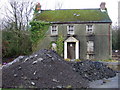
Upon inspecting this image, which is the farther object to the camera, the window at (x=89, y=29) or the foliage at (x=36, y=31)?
the window at (x=89, y=29)

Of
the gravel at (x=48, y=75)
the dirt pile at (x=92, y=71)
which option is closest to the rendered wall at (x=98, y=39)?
the dirt pile at (x=92, y=71)

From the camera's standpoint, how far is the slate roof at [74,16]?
57.2 ft

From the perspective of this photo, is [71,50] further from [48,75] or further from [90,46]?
[48,75]

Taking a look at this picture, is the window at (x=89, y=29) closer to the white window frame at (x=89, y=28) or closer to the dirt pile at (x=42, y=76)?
the white window frame at (x=89, y=28)

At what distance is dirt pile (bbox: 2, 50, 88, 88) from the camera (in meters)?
6.26

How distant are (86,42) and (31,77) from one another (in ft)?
38.1

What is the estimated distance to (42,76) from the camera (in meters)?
6.68

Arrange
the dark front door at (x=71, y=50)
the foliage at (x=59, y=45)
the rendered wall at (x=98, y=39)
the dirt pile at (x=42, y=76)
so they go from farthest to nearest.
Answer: the dark front door at (x=71, y=50)
the rendered wall at (x=98, y=39)
the foliage at (x=59, y=45)
the dirt pile at (x=42, y=76)

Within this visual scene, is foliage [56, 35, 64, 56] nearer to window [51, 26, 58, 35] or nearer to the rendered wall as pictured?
the rendered wall

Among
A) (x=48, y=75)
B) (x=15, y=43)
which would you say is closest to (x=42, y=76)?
(x=48, y=75)

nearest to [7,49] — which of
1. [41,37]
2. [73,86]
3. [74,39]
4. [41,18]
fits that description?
[41,37]

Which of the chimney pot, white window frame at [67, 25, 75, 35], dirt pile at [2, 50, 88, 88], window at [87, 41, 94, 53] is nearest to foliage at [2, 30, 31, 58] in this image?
white window frame at [67, 25, 75, 35]

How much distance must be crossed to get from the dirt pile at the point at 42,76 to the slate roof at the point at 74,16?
34.0 feet

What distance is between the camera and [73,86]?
6.15 m
